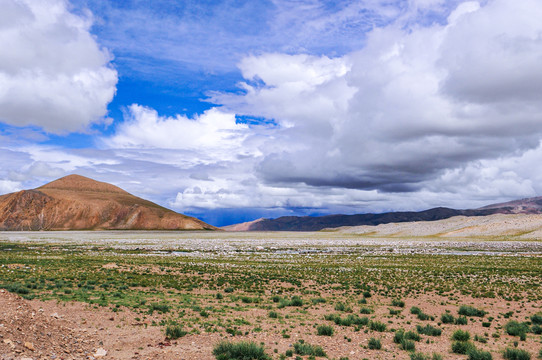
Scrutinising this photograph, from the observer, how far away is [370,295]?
25.1 m

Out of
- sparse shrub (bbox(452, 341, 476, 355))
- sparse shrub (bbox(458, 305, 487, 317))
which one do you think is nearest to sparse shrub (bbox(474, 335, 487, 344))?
sparse shrub (bbox(452, 341, 476, 355))

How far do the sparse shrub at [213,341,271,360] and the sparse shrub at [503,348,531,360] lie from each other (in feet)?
28.1

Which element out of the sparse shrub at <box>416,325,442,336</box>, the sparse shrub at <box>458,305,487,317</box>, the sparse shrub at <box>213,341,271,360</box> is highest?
the sparse shrub at <box>213,341,271,360</box>

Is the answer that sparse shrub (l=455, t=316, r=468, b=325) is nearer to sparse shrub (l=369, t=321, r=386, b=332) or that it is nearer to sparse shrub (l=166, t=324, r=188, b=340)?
sparse shrub (l=369, t=321, r=386, b=332)

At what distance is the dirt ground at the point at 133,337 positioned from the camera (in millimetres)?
12141

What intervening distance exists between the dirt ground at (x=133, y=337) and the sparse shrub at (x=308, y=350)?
0.49m

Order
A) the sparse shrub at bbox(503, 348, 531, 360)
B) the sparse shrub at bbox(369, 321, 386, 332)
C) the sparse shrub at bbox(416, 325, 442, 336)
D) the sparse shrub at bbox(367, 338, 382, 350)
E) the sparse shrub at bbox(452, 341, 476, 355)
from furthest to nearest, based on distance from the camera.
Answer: the sparse shrub at bbox(369, 321, 386, 332), the sparse shrub at bbox(416, 325, 442, 336), the sparse shrub at bbox(367, 338, 382, 350), the sparse shrub at bbox(452, 341, 476, 355), the sparse shrub at bbox(503, 348, 531, 360)

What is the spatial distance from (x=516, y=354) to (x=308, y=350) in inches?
288

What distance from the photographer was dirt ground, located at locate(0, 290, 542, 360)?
1214cm

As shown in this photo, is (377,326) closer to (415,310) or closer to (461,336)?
(461,336)

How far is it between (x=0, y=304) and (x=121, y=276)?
17.5m

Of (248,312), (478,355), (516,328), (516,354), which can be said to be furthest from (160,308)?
(516,328)

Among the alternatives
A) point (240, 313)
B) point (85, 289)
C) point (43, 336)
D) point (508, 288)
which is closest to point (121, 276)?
point (85, 289)

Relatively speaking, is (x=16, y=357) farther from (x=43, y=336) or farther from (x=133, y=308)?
(x=133, y=308)
